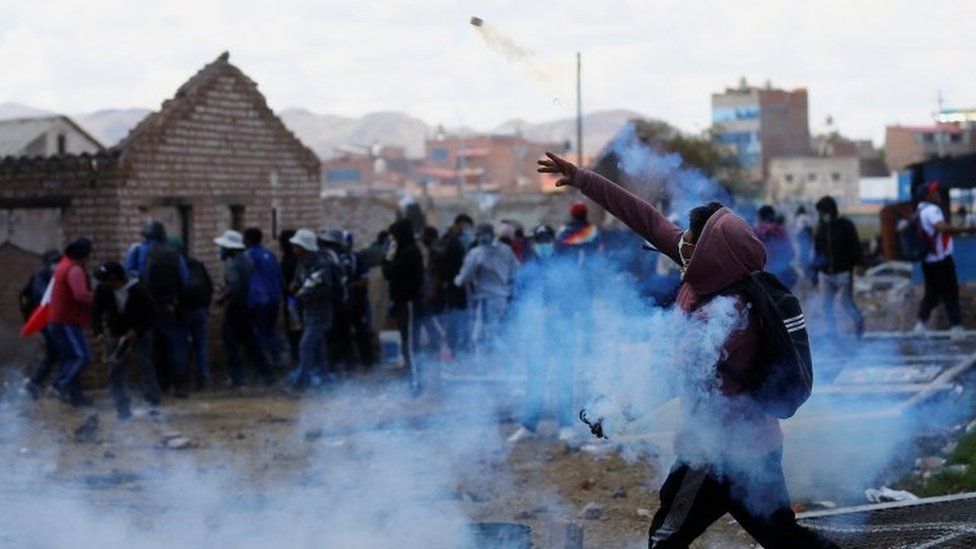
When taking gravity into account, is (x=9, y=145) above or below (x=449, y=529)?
above

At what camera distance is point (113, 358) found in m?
11.6

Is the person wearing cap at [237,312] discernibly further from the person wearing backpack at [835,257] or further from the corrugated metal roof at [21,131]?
the corrugated metal roof at [21,131]

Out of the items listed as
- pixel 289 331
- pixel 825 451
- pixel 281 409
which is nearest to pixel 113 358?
pixel 281 409

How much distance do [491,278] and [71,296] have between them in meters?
3.84

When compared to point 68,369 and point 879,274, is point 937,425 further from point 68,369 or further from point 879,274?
point 879,274

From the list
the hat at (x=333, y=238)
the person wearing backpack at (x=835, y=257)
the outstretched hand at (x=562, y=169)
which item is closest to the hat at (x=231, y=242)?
the hat at (x=333, y=238)

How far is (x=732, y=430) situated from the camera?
4.77 meters

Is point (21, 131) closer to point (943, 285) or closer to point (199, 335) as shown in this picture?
point (199, 335)

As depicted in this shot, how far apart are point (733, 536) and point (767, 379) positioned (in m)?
2.27

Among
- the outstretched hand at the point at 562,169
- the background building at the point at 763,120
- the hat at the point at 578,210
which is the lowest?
the hat at the point at 578,210

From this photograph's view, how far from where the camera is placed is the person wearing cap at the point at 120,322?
37.7ft

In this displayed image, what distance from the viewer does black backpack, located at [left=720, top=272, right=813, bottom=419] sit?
15.2 ft

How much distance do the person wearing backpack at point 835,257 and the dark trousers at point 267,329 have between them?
565 cm

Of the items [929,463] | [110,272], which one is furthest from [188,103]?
[929,463]
